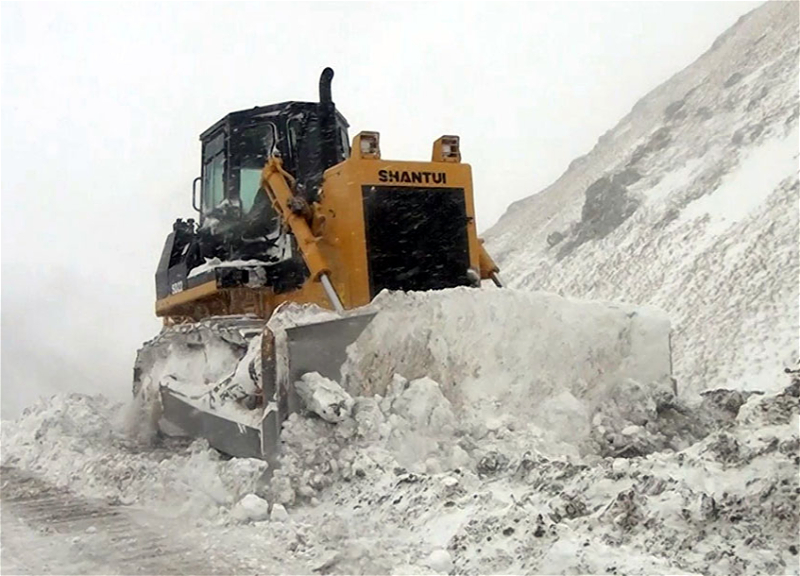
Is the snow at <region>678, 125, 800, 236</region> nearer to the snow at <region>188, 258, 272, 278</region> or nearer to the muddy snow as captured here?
the muddy snow

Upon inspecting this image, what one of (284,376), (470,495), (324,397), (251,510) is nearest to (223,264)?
(284,376)

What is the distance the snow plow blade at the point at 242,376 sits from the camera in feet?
17.4

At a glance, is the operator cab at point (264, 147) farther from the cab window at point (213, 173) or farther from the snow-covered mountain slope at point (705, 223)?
the snow-covered mountain slope at point (705, 223)

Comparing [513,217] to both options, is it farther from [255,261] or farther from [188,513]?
[188,513]

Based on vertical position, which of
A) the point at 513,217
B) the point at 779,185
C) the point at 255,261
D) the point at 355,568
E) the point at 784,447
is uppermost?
the point at 513,217

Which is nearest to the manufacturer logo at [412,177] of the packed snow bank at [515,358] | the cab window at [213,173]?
the packed snow bank at [515,358]

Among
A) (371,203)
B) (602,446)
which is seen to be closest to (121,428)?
(371,203)

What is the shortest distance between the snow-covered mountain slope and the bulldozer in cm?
570

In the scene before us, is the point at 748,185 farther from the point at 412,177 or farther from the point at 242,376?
the point at 242,376

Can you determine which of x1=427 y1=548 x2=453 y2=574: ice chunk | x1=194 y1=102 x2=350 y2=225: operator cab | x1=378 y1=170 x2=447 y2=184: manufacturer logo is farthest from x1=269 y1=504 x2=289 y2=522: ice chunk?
x1=194 y1=102 x2=350 y2=225: operator cab

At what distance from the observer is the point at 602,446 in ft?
18.1

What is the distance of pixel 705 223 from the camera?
58.0ft

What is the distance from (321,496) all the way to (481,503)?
43.3 inches

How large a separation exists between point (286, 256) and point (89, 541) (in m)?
2.95
